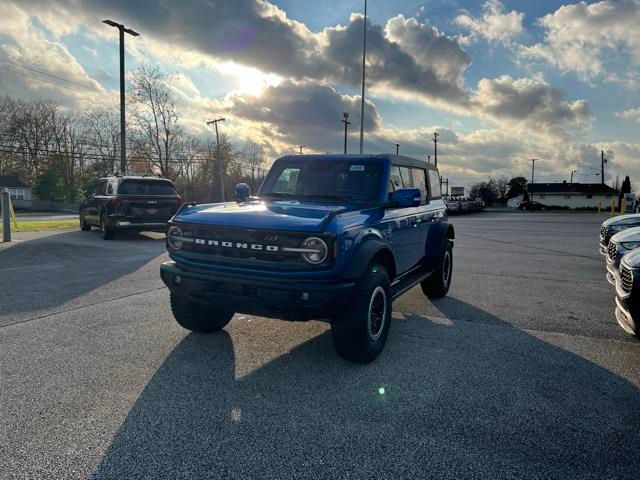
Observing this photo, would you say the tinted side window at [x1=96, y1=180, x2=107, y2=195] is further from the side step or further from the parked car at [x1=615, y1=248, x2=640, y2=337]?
the parked car at [x1=615, y1=248, x2=640, y2=337]

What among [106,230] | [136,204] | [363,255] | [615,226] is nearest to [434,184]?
[363,255]

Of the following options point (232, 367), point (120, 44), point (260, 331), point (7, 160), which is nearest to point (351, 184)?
point (260, 331)

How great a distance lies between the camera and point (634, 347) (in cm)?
436

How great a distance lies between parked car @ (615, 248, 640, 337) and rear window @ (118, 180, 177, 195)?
11.4 meters

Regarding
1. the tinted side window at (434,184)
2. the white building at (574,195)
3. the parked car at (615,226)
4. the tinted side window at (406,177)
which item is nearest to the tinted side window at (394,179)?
the tinted side window at (406,177)

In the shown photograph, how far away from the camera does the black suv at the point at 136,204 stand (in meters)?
12.0

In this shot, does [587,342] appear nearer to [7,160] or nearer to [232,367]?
[232,367]

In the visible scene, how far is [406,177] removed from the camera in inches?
208

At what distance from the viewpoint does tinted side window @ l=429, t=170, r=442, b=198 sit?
6.28 meters

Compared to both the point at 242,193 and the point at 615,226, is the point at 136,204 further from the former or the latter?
the point at 615,226

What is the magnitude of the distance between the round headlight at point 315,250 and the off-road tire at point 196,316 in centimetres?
133

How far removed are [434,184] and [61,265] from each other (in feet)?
23.2

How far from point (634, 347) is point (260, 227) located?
12.7 ft

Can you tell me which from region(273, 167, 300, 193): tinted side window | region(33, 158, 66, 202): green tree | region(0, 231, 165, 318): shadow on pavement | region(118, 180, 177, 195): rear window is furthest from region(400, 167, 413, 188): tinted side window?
region(33, 158, 66, 202): green tree
